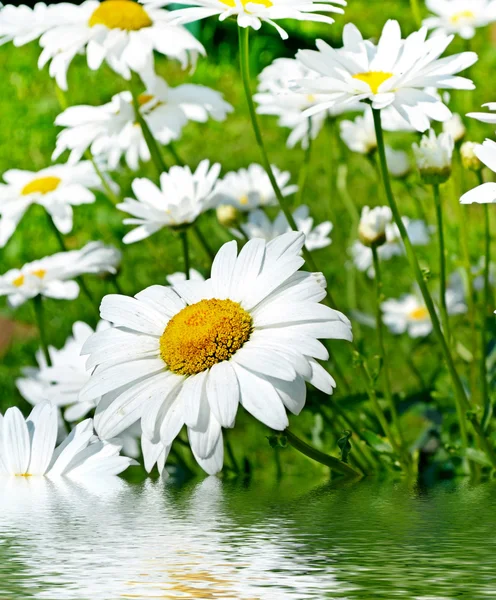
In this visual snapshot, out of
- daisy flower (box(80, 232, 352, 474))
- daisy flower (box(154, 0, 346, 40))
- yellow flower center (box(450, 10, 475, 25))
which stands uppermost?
yellow flower center (box(450, 10, 475, 25))

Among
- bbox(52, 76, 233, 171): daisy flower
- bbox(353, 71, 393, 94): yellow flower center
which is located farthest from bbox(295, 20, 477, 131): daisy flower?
bbox(52, 76, 233, 171): daisy flower

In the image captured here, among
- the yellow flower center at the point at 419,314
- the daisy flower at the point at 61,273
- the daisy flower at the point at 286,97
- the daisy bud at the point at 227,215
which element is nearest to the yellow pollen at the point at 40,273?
the daisy flower at the point at 61,273

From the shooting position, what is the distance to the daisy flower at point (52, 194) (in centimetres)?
146

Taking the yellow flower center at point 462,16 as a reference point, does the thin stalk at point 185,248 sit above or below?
below

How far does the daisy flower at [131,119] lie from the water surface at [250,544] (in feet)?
2.49

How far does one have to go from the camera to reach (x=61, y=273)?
4.41 feet

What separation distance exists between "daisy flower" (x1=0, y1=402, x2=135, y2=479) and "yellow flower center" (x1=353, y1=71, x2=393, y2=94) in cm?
41

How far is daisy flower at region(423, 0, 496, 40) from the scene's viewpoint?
145 cm

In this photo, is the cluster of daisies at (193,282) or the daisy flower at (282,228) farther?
the daisy flower at (282,228)

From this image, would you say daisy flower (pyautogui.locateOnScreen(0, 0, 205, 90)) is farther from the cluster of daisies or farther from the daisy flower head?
the daisy flower head

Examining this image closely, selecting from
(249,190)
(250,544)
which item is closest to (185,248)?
(249,190)

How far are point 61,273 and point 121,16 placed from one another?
0.36 m

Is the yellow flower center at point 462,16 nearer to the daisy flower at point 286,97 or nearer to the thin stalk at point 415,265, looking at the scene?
the daisy flower at point 286,97

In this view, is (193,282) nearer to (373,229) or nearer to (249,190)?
(373,229)
